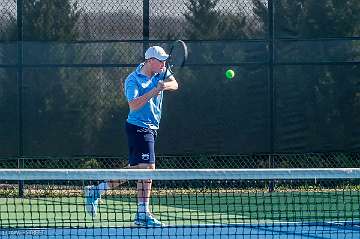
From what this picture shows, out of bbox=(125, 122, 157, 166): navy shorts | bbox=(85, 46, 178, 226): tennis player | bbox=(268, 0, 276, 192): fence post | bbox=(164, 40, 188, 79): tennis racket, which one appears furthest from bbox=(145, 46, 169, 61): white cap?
bbox=(268, 0, 276, 192): fence post

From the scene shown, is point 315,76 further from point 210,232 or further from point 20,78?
point 210,232

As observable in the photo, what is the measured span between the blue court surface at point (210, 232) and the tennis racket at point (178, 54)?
1665 mm

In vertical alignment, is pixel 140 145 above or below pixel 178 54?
below

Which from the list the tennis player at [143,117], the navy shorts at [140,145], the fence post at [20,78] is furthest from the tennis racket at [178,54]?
the fence post at [20,78]

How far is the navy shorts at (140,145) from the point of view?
22.5ft

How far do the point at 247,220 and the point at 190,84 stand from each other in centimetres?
247

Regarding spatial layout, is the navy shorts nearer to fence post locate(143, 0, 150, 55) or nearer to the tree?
fence post locate(143, 0, 150, 55)

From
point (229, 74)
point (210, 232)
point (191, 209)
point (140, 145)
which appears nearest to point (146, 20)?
point (229, 74)

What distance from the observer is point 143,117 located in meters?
6.92

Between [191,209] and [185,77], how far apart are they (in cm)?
182

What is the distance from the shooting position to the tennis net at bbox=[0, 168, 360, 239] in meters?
4.96

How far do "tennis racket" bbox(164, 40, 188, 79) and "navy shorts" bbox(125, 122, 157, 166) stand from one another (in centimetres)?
88

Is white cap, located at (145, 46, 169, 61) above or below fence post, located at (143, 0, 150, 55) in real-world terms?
below

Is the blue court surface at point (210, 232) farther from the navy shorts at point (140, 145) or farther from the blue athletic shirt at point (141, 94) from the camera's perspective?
the blue athletic shirt at point (141, 94)
